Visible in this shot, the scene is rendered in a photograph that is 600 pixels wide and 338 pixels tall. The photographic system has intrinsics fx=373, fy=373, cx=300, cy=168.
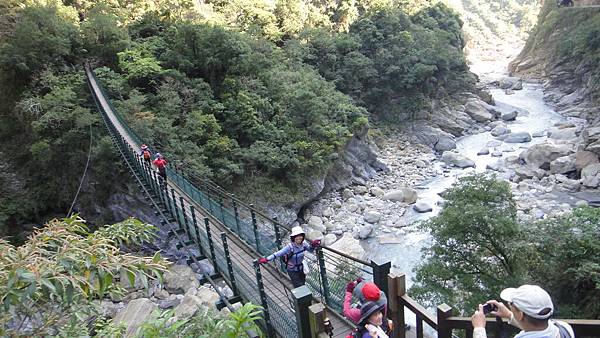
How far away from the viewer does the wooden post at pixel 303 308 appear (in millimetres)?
2381

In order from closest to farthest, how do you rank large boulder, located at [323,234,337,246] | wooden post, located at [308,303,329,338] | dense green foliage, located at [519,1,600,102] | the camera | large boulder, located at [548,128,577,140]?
the camera → wooden post, located at [308,303,329,338] → large boulder, located at [323,234,337,246] → large boulder, located at [548,128,577,140] → dense green foliage, located at [519,1,600,102]

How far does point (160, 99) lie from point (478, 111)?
65.8 feet

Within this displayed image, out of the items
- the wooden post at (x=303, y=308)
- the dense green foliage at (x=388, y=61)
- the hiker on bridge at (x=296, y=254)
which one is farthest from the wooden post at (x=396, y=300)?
the dense green foliage at (x=388, y=61)

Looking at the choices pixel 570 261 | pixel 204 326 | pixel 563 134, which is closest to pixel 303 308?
pixel 204 326

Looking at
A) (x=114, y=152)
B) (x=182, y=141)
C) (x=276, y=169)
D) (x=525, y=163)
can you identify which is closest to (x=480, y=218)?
(x=276, y=169)

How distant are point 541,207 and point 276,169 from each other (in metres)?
9.59

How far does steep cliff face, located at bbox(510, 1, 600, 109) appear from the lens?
23172mm

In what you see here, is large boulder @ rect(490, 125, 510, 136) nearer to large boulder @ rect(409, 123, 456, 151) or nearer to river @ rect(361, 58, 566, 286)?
river @ rect(361, 58, 566, 286)

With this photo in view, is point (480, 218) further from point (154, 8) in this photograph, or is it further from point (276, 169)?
point (154, 8)

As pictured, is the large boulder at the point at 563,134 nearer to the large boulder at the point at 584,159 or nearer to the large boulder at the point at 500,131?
the large boulder at the point at 500,131

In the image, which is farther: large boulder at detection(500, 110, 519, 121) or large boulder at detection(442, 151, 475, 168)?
large boulder at detection(500, 110, 519, 121)

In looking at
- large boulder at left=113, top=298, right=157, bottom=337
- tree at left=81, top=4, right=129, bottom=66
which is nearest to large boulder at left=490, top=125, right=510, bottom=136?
tree at left=81, top=4, right=129, bottom=66

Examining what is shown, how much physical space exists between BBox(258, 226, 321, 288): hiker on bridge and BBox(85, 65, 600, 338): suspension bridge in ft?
0.41

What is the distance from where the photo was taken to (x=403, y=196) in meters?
15.7
